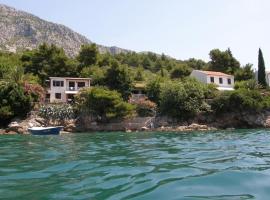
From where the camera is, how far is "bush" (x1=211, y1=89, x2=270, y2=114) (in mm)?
45531

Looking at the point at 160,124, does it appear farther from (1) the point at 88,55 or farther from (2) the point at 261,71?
(1) the point at 88,55

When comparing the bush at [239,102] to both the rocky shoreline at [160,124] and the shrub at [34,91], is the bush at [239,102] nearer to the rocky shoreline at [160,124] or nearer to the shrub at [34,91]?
the rocky shoreline at [160,124]

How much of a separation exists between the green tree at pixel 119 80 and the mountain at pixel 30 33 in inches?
3827

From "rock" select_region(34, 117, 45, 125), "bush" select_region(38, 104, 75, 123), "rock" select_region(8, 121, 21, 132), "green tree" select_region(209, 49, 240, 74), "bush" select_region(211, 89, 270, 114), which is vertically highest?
"green tree" select_region(209, 49, 240, 74)

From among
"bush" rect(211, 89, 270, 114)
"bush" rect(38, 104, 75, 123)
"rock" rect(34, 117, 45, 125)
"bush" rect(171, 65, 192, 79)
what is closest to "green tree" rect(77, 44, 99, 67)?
"bush" rect(171, 65, 192, 79)

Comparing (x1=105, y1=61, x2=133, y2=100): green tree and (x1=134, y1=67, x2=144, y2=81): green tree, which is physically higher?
(x1=134, y1=67, x2=144, y2=81): green tree

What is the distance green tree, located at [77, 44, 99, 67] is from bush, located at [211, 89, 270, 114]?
2778cm

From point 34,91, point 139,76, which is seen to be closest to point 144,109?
point 34,91

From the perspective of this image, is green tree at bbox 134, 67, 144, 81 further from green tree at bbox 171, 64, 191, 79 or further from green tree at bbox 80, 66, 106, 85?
green tree at bbox 80, 66, 106, 85

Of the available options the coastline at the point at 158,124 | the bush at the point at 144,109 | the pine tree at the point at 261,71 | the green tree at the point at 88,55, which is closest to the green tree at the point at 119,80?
the bush at the point at 144,109

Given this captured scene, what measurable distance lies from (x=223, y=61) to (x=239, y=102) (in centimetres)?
2792

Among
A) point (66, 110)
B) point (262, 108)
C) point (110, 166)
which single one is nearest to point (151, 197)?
point (110, 166)

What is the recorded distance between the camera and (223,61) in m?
72.2

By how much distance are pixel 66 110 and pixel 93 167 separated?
36.1 metres
